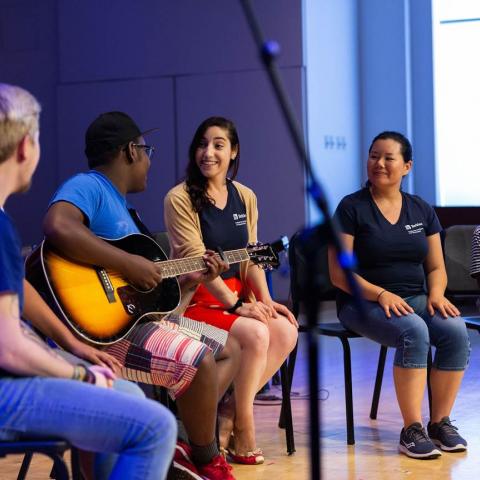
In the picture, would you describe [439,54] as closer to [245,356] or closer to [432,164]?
[432,164]

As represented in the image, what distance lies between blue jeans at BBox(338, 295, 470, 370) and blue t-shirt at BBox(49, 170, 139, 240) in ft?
3.56

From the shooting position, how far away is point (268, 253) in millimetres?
3811

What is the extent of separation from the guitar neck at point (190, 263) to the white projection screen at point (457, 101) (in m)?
5.60

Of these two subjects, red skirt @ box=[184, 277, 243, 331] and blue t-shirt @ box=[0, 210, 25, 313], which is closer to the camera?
blue t-shirt @ box=[0, 210, 25, 313]

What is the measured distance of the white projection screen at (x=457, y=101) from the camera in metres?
8.92

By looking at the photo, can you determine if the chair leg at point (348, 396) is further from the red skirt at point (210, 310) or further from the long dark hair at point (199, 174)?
the long dark hair at point (199, 174)

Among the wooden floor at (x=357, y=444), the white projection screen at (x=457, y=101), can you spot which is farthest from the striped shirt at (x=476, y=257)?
the white projection screen at (x=457, y=101)

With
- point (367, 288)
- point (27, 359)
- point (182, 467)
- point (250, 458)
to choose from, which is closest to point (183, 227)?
point (367, 288)

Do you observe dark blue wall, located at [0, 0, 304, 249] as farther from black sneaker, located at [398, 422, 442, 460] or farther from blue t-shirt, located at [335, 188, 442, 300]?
black sneaker, located at [398, 422, 442, 460]

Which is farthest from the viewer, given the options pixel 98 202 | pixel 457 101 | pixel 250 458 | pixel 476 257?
pixel 457 101

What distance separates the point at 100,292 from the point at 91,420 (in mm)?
920

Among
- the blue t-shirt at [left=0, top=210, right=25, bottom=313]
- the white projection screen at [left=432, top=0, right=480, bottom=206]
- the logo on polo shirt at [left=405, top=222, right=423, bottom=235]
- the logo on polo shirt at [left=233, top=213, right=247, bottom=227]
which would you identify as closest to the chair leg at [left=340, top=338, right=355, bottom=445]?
the logo on polo shirt at [left=405, top=222, right=423, bottom=235]

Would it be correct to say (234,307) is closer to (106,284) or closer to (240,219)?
(240,219)

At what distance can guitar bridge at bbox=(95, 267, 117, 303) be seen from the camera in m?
3.07
